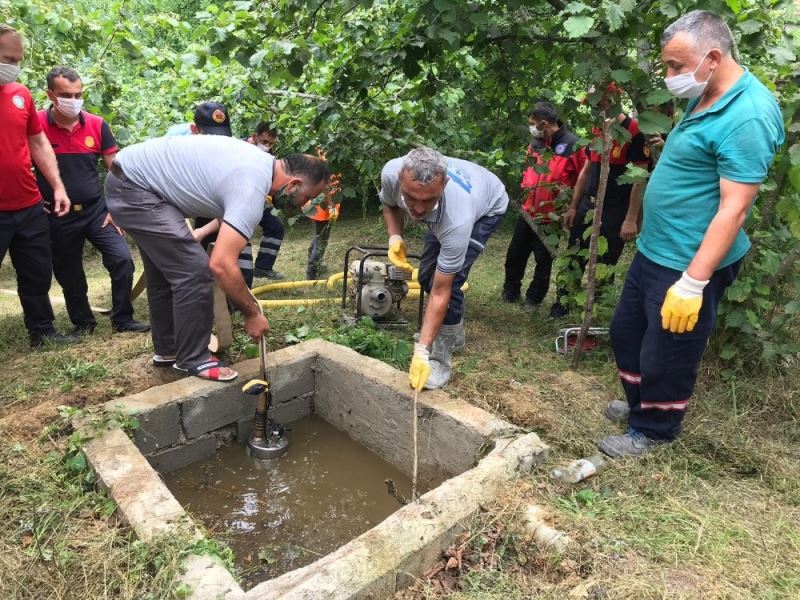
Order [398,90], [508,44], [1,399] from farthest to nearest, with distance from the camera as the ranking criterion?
[398,90] < [508,44] < [1,399]

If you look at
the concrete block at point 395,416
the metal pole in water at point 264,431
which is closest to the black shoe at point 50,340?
the metal pole in water at point 264,431

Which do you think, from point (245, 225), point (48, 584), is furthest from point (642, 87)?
point (48, 584)

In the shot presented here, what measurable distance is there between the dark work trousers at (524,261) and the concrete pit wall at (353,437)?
2123mm

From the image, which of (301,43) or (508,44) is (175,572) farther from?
(508,44)

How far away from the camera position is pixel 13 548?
1938 mm

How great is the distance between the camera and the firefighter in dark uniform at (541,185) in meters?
4.11

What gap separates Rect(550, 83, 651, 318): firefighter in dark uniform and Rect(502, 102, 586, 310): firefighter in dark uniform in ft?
0.51

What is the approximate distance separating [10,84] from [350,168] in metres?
2.32

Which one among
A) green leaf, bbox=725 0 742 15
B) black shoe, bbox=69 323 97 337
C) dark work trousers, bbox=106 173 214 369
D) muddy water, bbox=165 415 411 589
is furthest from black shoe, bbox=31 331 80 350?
green leaf, bbox=725 0 742 15

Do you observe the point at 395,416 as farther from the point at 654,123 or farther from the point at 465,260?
the point at 654,123

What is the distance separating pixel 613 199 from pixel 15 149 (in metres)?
3.86

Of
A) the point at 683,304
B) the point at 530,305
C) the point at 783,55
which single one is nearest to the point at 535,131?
the point at 530,305

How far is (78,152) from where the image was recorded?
385cm

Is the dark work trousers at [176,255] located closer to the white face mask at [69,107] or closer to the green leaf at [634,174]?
the white face mask at [69,107]
